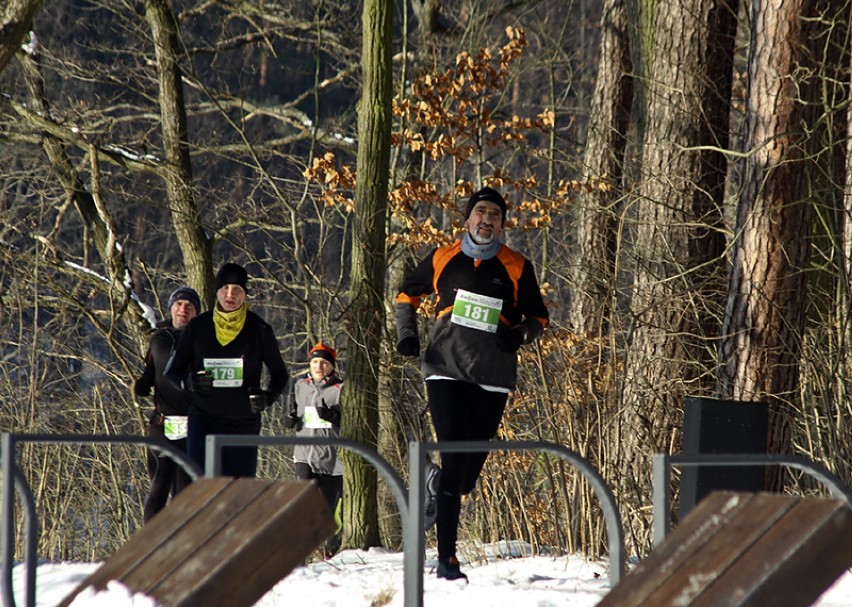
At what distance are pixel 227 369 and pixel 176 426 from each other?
86cm

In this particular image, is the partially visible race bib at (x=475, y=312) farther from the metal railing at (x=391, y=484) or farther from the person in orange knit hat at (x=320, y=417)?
the person in orange knit hat at (x=320, y=417)

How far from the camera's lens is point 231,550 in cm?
430

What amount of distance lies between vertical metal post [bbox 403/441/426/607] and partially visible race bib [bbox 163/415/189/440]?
431 cm

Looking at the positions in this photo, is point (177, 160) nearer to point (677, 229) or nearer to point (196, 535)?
point (677, 229)

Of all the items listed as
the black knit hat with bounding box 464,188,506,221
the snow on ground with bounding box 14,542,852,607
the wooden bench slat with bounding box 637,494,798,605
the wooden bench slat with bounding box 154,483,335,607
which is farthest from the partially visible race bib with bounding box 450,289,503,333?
the wooden bench slat with bounding box 637,494,798,605

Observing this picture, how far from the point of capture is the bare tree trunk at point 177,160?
17359 mm

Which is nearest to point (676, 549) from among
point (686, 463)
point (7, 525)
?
point (686, 463)

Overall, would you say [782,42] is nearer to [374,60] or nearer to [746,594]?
[374,60]

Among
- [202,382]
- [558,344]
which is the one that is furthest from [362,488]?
[202,382]

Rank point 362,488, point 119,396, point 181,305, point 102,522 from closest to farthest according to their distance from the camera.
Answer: point 181,305, point 362,488, point 102,522, point 119,396

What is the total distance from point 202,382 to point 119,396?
1258 cm

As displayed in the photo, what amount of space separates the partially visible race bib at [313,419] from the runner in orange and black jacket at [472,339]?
4809mm

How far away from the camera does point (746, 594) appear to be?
370 centimetres

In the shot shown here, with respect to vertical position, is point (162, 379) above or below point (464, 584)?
above
